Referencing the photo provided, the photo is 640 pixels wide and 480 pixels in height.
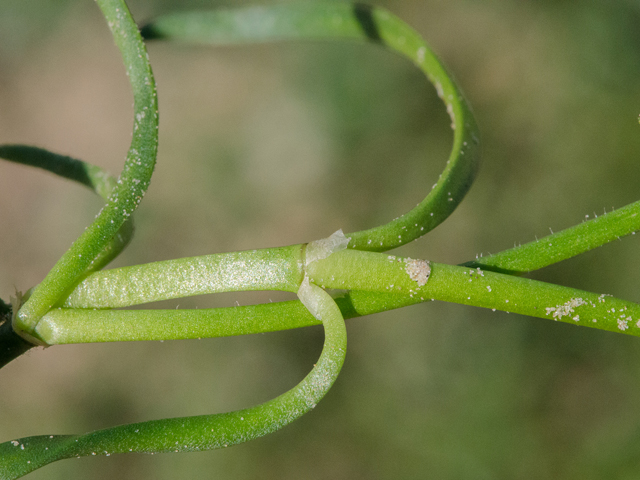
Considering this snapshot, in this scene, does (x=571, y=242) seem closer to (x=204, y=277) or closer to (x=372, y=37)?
(x=204, y=277)

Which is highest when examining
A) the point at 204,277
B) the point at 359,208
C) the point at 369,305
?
the point at 204,277

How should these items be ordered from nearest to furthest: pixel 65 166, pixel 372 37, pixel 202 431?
pixel 202 431 → pixel 65 166 → pixel 372 37

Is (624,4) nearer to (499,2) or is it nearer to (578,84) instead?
(578,84)

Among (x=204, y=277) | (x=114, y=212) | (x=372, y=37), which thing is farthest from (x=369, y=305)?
(x=372, y=37)

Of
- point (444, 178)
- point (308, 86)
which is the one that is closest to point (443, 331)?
point (308, 86)

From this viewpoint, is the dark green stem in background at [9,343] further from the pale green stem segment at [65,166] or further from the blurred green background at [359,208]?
the blurred green background at [359,208]

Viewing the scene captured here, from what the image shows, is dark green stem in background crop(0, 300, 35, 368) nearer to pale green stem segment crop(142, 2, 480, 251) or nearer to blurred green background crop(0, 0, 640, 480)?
pale green stem segment crop(142, 2, 480, 251)

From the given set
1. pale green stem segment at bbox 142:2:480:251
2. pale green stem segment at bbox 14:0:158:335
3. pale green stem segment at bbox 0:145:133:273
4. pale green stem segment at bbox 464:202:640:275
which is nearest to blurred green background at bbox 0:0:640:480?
pale green stem segment at bbox 142:2:480:251
